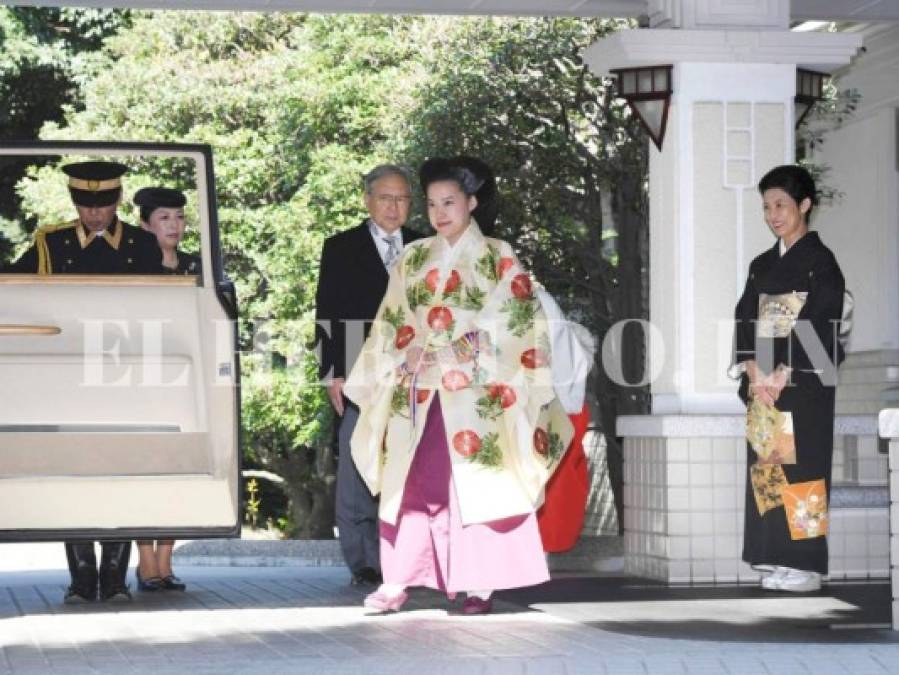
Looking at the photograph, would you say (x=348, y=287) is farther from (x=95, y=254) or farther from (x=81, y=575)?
(x=81, y=575)

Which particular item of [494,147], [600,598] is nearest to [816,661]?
[600,598]

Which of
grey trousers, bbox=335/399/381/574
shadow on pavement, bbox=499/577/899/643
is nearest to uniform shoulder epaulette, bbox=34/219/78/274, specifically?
grey trousers, bbox=335/399/381/574

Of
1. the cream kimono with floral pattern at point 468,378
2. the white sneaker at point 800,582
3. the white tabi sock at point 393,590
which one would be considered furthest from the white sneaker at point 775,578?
the white tabi sock at point 393,590

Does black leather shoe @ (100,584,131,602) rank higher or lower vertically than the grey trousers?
lower

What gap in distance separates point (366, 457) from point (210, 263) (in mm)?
1029

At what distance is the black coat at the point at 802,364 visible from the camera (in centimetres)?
Result: 823

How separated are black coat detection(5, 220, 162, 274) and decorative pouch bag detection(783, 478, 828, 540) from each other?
2835 mm

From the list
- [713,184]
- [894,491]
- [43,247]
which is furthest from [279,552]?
[894,491]

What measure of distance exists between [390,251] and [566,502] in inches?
75.1

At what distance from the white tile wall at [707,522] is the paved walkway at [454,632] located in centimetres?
25

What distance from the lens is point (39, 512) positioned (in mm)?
7156

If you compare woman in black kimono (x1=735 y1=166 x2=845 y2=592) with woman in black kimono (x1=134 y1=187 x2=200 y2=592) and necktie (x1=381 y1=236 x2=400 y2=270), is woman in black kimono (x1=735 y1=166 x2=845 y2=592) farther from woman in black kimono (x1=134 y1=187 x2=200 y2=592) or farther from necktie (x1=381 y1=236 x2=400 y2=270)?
woman in black kimono (x1=134 y1=187 x2=200 y2=592)

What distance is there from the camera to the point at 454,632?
680 cm

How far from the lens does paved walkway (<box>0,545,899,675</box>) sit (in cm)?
582
